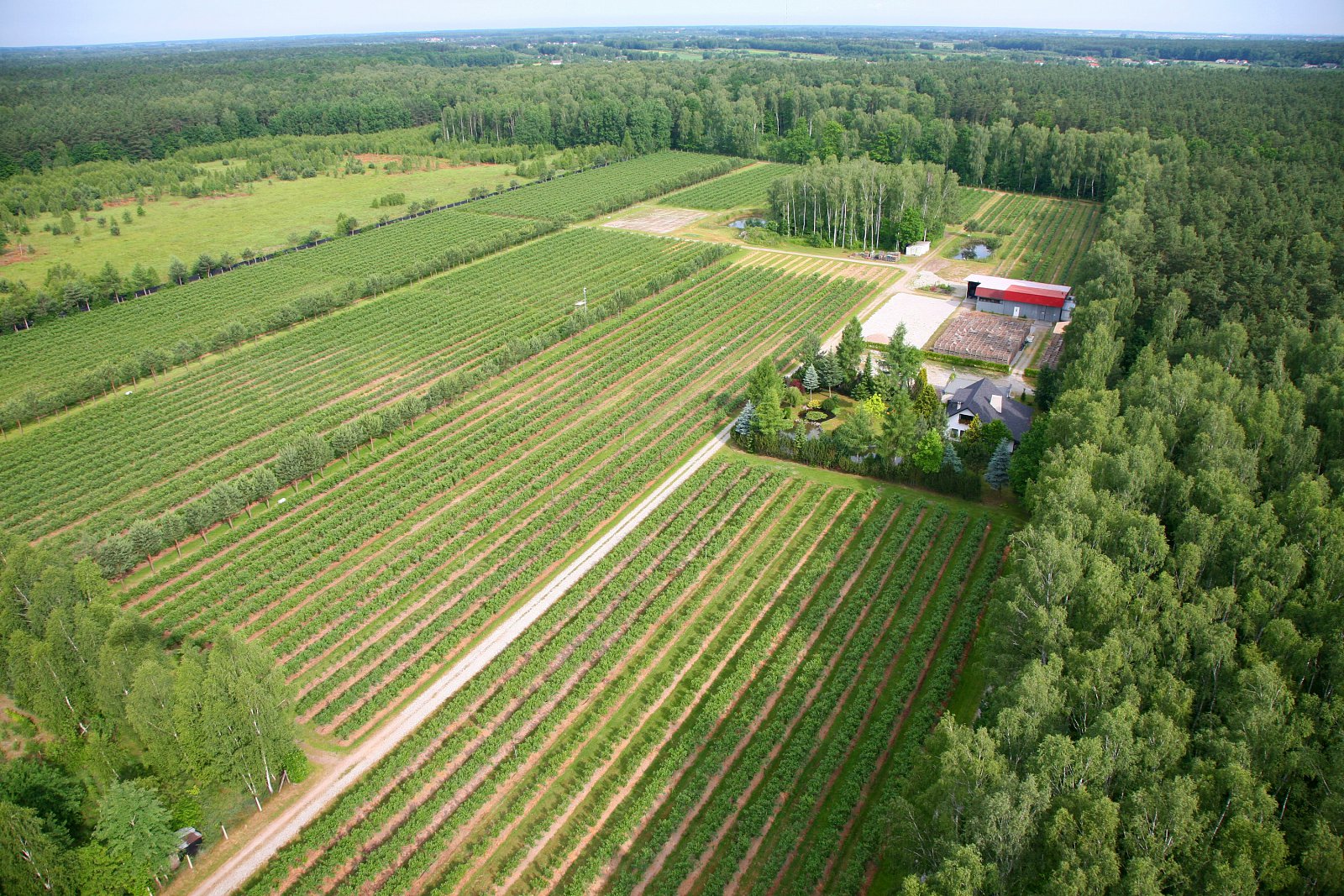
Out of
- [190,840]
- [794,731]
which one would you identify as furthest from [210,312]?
[794,731]

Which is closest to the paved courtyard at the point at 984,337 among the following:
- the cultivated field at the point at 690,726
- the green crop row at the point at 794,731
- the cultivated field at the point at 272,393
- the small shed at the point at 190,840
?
the cultivated field at the point at 690,726

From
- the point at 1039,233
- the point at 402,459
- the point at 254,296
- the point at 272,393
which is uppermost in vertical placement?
the point at 1039,233

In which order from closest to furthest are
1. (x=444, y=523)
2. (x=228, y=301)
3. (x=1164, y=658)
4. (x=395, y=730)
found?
(x=1164, y=658) < (x=395, y=730) < (x=444, y=523) < (x=228, y=301)

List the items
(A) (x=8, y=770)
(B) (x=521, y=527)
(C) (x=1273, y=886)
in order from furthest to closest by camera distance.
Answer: (B) (x=521, y=527), (A) (x=8, y=770), (C) (x=1273, y=886)

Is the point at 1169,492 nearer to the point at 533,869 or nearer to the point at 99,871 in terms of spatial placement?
the point at 533,869

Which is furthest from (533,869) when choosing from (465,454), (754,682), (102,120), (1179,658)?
(102,120)

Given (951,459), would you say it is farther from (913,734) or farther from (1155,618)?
(913,734)

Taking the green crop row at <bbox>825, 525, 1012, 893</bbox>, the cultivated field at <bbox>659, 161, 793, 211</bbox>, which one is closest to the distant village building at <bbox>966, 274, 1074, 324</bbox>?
the green crop row at <bbox>825, 525, 1012, 893</bbox>
